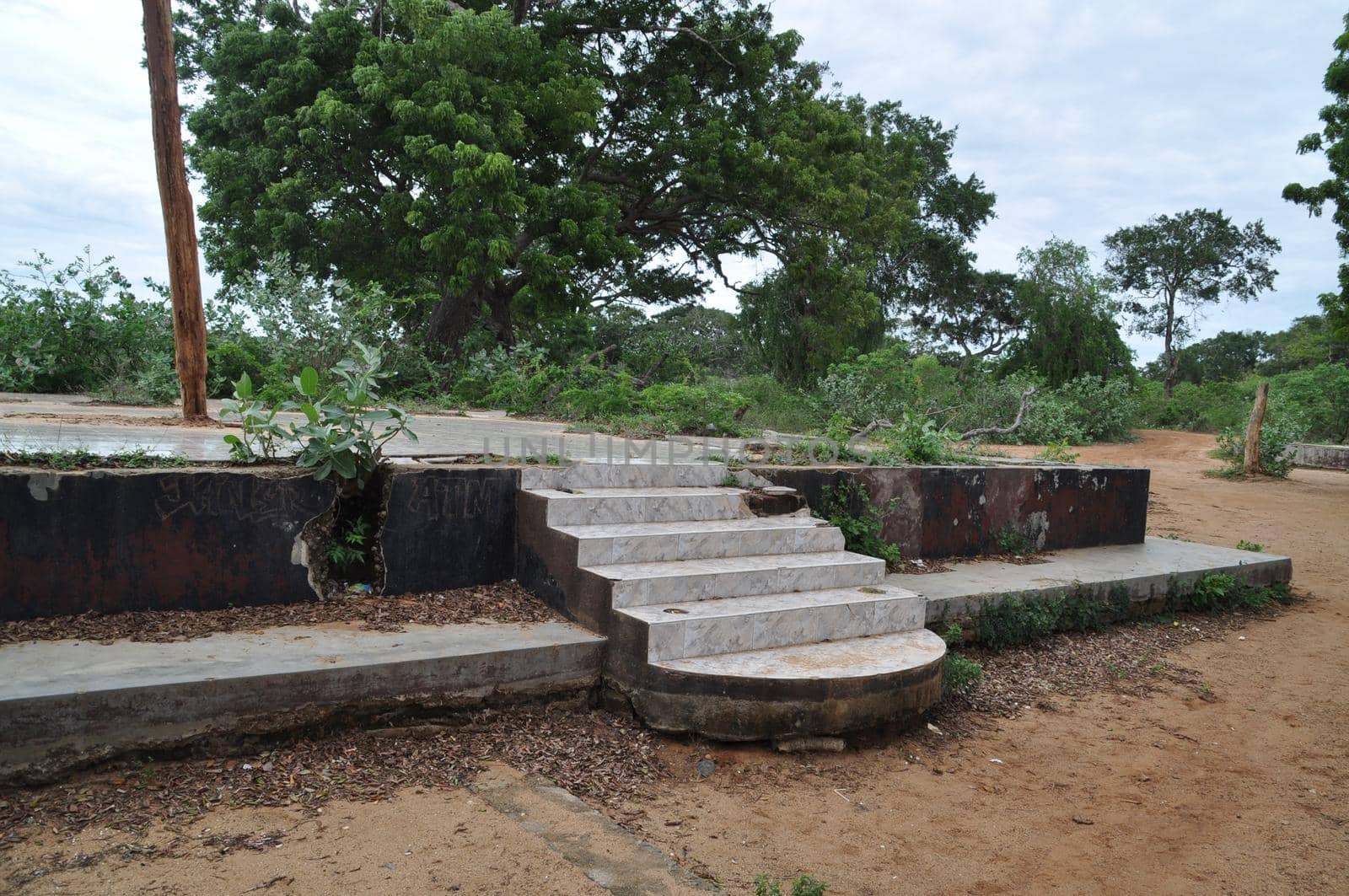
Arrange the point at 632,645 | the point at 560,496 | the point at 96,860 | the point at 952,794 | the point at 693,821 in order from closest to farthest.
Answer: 1. the point at 96,860
2. the point at 693,821
3. the point at 952,794
4. the point at 632,645
5. the point at 560,496

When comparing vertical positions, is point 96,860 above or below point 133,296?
below

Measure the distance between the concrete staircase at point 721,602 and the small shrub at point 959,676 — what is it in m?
0.14

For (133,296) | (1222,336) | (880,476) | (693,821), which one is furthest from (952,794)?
(1222,336)

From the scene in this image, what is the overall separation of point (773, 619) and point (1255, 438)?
12.7 m

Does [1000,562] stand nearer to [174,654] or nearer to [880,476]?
[880,476]

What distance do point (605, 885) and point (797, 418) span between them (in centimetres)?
763

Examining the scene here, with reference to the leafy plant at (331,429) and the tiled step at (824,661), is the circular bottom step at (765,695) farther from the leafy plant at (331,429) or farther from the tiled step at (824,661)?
the leafy plant at (331,429)

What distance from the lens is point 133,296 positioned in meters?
8.32

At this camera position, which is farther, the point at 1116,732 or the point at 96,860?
the point at 1116,732

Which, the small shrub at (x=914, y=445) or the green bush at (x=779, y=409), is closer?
the small shrub at (x=914, y=445)

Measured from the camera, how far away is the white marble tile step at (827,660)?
3.00 meters

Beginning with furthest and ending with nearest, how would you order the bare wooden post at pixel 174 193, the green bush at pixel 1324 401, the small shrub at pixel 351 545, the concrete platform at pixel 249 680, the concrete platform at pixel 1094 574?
the green bush at pixel 1324 401
the bare wooden post at pixel 174 193
the concrete platform at pixel 1094 574
the small shrub at pixel 351 545
the concrete platform at pixel 249 680

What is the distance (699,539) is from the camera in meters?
3.64

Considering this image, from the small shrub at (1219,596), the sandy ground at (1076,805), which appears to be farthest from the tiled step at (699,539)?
the small shrub at (1219,596)
